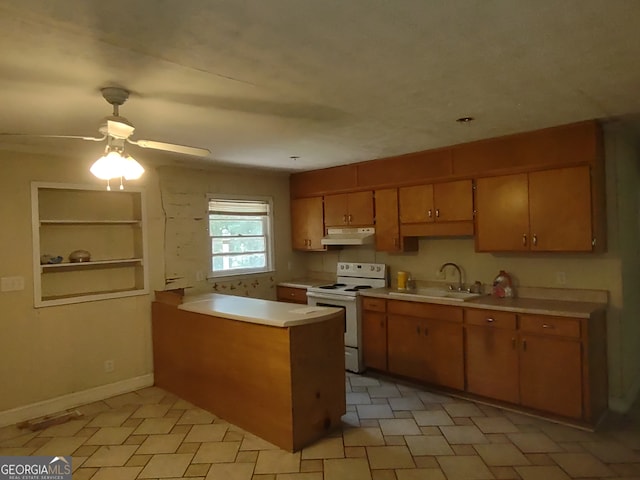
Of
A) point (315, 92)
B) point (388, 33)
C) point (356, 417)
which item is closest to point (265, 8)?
point (388, 33)

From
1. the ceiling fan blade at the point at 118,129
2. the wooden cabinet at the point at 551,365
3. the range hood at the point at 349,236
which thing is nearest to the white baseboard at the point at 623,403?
the wooden cabinet at the point at 551,365

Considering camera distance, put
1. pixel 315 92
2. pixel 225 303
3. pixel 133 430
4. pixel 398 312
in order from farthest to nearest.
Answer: pixel 398 312, pixel 225 303, pixel 133 430, pixel 315 92

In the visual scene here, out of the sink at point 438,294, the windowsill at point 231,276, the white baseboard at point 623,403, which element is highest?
the windowsill at point 231,276

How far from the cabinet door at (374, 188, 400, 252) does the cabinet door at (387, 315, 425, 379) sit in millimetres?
821

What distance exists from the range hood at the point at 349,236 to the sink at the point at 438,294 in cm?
76

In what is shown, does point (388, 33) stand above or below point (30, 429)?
above

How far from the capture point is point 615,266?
3.32 m

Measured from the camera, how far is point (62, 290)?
386 cm

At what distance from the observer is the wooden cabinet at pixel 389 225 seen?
4.46 meters

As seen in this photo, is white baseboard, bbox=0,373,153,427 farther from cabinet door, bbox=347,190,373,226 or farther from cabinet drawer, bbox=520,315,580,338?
cabinet drawer, bbox=520,315,580,338

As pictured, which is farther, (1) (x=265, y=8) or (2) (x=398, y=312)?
(2) (x=398, y=312)

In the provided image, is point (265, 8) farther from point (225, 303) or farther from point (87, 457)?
point (87, 457)

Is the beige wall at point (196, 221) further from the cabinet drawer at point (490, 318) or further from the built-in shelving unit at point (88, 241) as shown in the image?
the cabinet drawer at point (490, 318)

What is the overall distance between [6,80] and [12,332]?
7.72 feet
